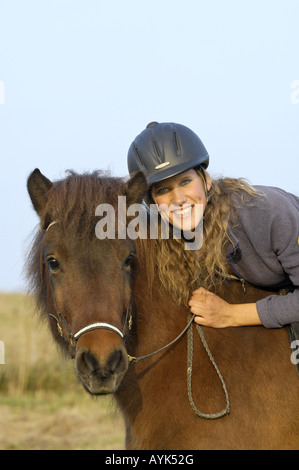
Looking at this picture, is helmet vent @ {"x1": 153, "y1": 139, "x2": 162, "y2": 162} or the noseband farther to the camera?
helmet vent @ {"x1": 153, "y1": 139, "x2": 162, "y2": 162}

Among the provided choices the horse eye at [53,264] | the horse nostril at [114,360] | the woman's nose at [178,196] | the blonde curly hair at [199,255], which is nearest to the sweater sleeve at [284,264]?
the blonde curly hair at [199,255]

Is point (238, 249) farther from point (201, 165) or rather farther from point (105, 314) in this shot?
point (105, 314)

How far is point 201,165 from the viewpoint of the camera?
420 centimetres

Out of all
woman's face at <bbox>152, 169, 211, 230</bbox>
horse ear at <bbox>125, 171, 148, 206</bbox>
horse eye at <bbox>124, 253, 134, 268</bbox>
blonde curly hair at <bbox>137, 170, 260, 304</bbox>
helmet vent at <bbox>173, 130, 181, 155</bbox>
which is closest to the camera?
horse eye at <bbox>124, 253, 134, 268</bbox>

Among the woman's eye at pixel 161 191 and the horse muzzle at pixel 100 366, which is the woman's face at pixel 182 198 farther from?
the horse muzzle at pixel 100 366

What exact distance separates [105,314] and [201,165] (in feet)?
5.10

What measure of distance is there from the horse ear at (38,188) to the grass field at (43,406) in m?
2.78

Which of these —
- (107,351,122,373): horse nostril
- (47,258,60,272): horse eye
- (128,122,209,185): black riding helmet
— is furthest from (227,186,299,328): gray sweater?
(47,258,60,272): horse eye

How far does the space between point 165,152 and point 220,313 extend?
1.26 m

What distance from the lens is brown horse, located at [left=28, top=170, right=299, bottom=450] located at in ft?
10.7

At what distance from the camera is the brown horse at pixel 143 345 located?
3262 mm

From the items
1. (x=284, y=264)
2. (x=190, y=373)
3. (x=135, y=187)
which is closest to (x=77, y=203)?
(x=135, y=187)

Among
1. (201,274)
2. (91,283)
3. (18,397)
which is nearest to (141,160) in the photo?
(201,274)

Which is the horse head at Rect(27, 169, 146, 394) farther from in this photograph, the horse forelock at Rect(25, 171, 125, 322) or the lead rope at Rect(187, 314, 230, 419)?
the lead rope at Rect(187, 314, 230, 419)
